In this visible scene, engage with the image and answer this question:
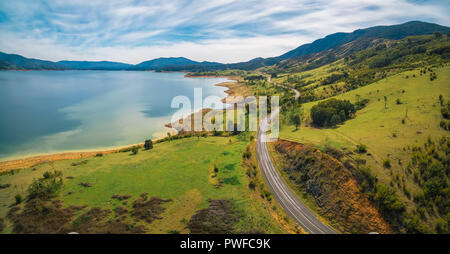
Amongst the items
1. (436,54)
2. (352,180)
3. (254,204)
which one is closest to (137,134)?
(254,204)

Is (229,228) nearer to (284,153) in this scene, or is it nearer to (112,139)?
(284,153)

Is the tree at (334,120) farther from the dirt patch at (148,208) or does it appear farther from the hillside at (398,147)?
the dirt patch at (148,208)

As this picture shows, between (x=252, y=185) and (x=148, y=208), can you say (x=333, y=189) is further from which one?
(x=148, y=208)

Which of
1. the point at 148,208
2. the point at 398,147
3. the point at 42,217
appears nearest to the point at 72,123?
the point at 42,217

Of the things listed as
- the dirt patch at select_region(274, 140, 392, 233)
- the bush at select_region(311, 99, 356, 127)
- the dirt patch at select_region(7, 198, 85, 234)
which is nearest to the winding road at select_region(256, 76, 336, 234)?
the dirt patch at select_region(274, 140, 392, 233)

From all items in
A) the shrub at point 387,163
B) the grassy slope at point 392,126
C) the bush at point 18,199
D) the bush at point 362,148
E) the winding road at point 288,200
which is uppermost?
the grassy slope at point 392,126

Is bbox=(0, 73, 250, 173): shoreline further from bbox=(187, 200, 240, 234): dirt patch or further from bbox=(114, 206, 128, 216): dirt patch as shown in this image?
bbox=(187, 200, 240, 234): dirt patch

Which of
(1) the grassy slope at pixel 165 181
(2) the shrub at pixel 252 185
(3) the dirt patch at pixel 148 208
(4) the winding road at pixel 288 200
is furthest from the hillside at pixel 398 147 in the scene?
(3) the dirt patch at pixel 148 208
